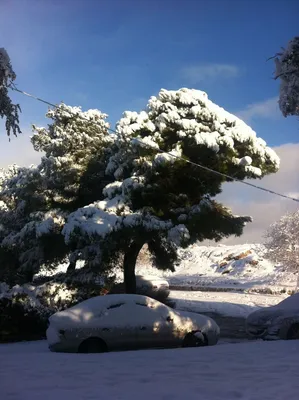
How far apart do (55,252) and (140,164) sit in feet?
19.2

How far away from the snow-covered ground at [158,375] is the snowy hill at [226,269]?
130 feet

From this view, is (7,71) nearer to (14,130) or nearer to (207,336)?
(14,130)

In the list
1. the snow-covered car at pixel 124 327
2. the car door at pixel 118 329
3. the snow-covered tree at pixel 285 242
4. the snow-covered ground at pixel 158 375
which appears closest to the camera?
the snow-covered ground at pixel 158 375

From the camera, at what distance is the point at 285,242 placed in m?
37.9

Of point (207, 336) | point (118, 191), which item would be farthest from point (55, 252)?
point (207, 336)

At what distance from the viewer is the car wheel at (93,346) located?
1017cm

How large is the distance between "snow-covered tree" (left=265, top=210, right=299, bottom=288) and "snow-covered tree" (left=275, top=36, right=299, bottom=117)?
102 ft

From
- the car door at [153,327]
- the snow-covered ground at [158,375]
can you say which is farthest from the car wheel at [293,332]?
the car door at [153,327]

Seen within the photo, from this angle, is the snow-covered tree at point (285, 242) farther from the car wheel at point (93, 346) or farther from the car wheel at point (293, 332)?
the car wheel at point (93, 346)

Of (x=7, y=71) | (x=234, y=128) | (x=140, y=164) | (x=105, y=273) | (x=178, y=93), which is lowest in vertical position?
(x=105, y=273)

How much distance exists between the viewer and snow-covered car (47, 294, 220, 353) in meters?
10.2

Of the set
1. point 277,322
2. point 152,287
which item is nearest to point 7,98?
point 277,322

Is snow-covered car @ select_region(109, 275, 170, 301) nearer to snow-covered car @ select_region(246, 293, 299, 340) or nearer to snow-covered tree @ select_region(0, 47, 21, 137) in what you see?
snow-covered car @ select_region(246, 293, 299, 340)

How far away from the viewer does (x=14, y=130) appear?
802 centimetres
